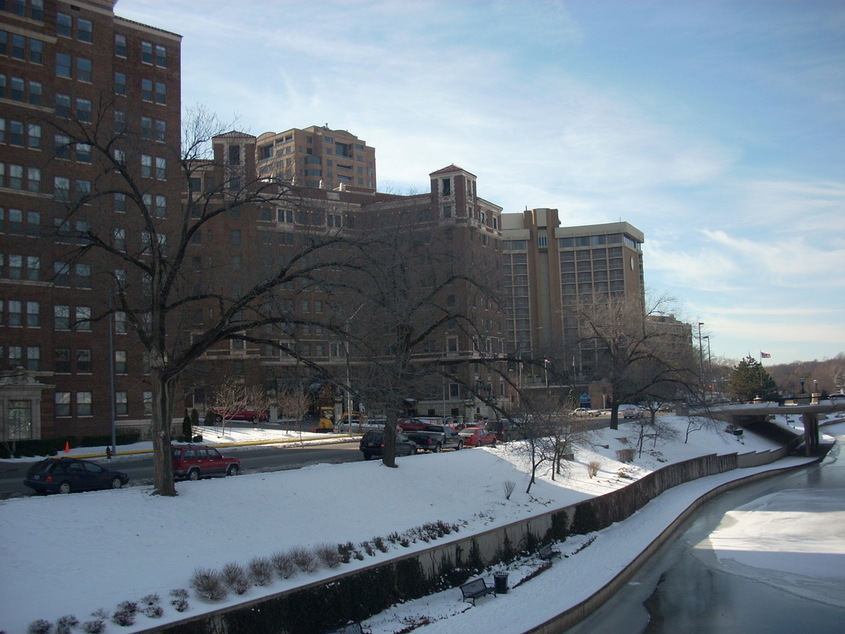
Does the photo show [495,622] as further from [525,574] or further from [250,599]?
[250,599]

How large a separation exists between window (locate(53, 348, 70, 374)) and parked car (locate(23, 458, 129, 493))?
27.7 m

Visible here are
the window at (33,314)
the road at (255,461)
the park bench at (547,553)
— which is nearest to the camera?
the park bench at (547,553)

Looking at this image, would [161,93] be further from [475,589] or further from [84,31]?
[475,589]

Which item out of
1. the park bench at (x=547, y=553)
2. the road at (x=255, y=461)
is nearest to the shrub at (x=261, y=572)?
the road at (x=255, y=461)

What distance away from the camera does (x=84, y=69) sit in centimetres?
4894

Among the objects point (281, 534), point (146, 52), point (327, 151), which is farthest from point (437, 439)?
point (327, 151)

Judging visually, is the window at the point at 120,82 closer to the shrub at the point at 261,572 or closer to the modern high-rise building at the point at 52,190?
the modern high-rise building at the point at 52,190

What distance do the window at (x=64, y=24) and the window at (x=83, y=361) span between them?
71.8 ft

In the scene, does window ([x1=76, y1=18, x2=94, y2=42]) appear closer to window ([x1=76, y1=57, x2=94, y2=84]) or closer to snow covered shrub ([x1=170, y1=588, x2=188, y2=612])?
window ([x1=76, y1=57, x2=94, y2=84])

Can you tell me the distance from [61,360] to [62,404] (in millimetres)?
3010

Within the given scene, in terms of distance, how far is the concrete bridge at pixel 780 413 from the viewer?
65.9m

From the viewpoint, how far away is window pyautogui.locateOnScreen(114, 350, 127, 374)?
51.1m

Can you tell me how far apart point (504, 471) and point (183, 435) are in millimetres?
27891

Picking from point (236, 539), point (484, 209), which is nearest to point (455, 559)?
point (236, 539)
